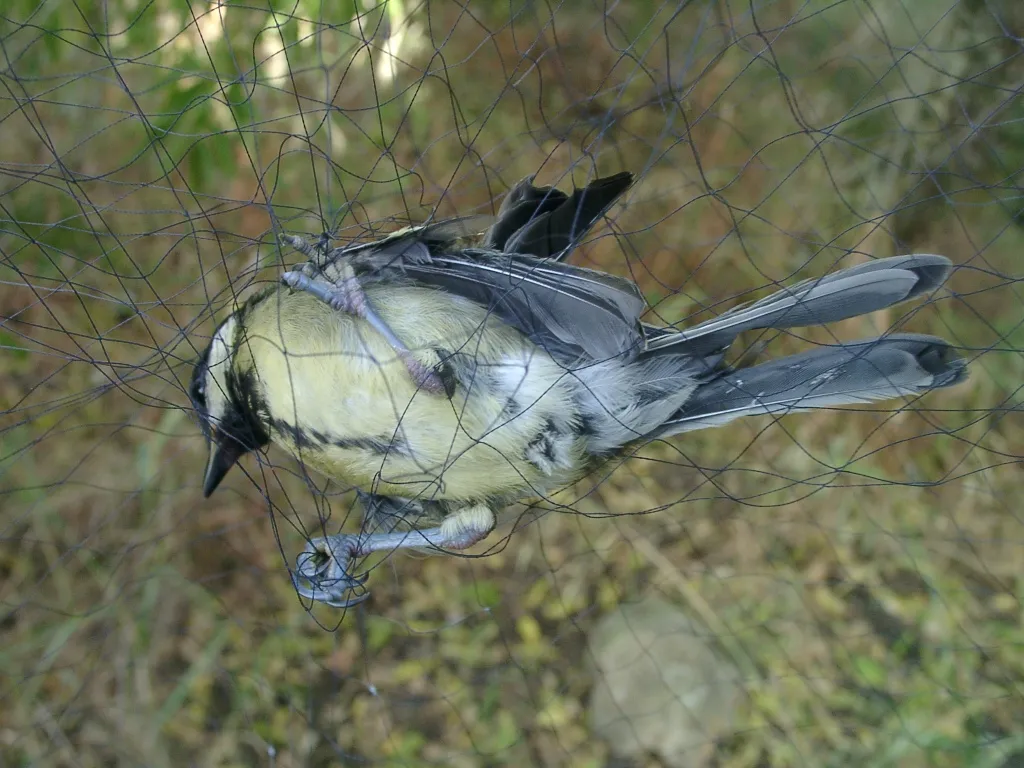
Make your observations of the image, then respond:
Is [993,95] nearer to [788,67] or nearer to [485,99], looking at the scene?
[788,67]

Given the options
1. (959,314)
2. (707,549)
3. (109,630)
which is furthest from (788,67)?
(109,630)

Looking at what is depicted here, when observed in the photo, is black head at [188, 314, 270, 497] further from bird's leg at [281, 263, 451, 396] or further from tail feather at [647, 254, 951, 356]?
tail feather at [647, 254, 951, 356]

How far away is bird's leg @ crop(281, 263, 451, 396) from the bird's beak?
33 centimetres

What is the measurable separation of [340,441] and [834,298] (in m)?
0.70

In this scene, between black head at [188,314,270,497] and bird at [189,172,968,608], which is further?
black head at [188,314,270,497]

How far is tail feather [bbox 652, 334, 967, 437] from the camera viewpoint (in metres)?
1.14

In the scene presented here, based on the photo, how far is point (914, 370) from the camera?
1.14 m

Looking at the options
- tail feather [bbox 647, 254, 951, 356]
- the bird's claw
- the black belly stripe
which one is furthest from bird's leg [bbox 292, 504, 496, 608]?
tail feather [bbox 647, 254, 951, 356]

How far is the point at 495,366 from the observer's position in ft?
4.13

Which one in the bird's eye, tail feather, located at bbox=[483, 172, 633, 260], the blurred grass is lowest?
the blurred grass

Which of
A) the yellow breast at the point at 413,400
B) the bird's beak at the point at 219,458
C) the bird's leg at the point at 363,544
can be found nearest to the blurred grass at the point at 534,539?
the bird's beak at the point at 219,458

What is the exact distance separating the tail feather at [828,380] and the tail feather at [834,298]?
2.3 inches

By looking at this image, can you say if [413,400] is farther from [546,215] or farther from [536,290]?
[546,215]

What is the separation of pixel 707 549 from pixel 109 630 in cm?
168
